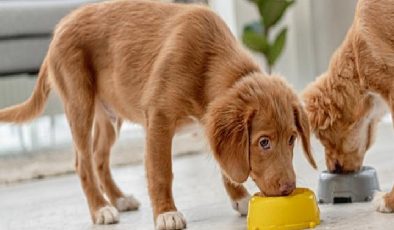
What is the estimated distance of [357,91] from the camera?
2596 millimetres

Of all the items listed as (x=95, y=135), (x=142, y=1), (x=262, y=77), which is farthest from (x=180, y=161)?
(x=262, y=77)

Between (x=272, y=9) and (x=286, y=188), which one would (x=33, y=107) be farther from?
(x=272, y=9)

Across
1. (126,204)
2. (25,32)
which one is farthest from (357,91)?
(25,32)

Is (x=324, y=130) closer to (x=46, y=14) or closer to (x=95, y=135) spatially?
(x=95, y=135)

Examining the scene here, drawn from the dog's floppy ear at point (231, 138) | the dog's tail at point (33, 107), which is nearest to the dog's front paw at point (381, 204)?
the dog's floppy ear at point (231, 138)

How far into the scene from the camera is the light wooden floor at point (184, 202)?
7.98 ft

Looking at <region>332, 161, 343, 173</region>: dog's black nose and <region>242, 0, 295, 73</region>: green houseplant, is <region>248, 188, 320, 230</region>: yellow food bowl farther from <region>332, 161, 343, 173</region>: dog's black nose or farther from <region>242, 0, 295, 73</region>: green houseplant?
<region>242, 0, 295, 73</region>: green houseplant

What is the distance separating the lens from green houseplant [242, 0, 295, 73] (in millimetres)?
5578

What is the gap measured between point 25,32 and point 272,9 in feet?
5.90

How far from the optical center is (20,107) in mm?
2934

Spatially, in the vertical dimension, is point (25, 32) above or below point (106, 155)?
above

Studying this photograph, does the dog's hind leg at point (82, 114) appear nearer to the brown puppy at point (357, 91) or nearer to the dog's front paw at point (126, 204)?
the dog's front paw at point (126, 204)

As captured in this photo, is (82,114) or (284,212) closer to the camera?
(284,212)

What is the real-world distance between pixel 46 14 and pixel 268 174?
297 cm
